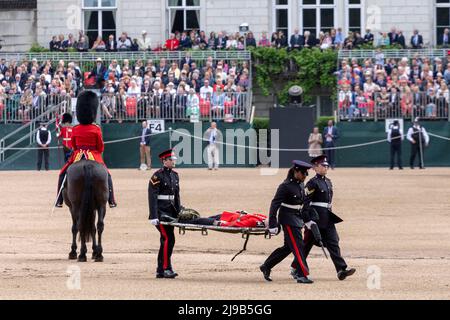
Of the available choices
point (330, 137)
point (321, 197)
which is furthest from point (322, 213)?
point (330, 137)

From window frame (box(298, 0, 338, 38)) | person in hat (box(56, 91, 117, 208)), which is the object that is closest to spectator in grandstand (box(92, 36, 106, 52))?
window frame (box(298, 0, 338, 38))

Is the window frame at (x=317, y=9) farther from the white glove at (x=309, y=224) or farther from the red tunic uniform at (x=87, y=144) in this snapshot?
the white glove at (x=309, y=224)

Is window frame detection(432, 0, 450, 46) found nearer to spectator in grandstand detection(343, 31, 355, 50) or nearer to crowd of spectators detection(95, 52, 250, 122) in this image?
spectator in grandstand detection(343, 31, 355, 50)

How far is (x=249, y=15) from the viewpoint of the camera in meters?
51.7

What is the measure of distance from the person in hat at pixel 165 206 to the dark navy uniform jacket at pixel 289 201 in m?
1.62

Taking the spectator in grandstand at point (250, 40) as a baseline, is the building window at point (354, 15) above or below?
above

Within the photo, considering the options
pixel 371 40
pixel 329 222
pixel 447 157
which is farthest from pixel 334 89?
pixel 329 222

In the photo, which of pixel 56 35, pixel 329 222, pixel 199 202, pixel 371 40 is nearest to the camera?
pixel 329 222

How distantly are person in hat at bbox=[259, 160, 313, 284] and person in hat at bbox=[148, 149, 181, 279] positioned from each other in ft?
4.56

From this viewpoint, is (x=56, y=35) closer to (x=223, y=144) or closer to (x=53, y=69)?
(x=53, y=69)

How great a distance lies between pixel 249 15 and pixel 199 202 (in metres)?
21.7

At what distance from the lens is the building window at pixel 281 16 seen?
5212cm

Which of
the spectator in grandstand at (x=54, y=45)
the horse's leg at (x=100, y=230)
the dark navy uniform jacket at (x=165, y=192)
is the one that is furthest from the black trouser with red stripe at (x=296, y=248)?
the spectator in grandstand at (x=54, y=45)

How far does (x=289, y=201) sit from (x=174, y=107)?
2816cm
